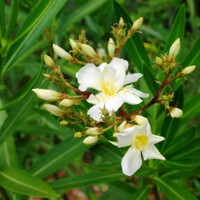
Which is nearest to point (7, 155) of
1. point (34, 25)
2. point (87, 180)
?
point (87, 180)

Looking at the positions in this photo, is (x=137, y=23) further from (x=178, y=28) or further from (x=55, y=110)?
(x=55, y=110)

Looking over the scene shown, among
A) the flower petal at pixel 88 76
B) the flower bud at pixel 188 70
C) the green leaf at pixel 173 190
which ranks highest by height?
the flower petal at pixel 88 76

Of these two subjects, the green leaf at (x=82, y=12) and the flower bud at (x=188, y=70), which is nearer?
the flower bud at (x=188, y=70)

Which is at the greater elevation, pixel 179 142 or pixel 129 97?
pixel 129 97

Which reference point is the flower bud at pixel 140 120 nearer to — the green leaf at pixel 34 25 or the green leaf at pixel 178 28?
the green leaf at pixel 178 28

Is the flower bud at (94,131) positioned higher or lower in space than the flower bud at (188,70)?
lower

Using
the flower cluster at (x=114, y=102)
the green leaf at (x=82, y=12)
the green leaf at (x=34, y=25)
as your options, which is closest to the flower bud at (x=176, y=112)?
the flower cluster at (x=114, y=102)

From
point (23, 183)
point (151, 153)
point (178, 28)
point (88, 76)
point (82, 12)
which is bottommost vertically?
point (23, 183)
